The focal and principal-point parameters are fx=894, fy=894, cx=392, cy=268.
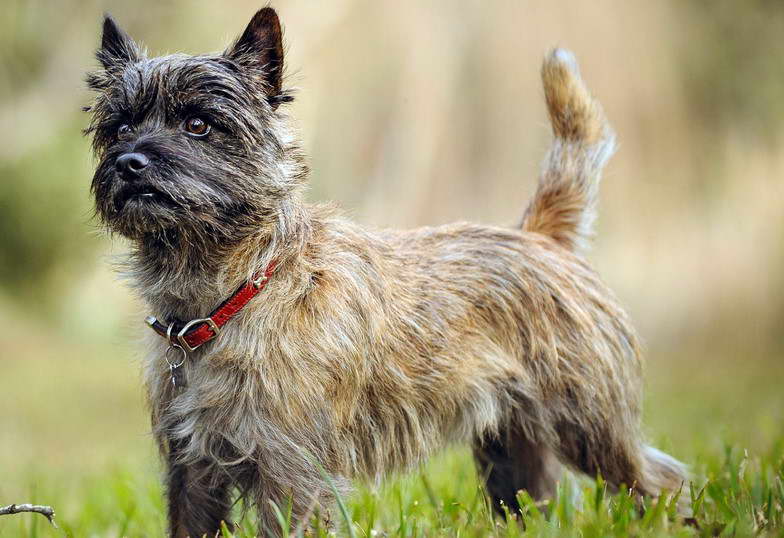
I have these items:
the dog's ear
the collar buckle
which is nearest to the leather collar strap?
the collar buckle

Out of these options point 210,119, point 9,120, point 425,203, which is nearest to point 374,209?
point 425,203

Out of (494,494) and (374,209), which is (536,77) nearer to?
(374,209)

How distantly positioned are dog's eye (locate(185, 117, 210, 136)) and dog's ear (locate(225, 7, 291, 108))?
0.97ft

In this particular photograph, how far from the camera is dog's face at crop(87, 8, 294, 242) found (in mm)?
2850

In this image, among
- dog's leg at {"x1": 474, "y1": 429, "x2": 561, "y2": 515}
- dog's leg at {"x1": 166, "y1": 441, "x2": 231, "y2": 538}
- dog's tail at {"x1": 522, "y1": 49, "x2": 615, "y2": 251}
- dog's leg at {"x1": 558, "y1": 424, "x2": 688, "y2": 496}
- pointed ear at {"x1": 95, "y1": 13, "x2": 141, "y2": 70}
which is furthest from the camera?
dog's tail at {"x1": 522, "y1": 49, "x2": 615, "y2": 251}

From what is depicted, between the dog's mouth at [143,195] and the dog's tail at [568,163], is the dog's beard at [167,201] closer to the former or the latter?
the dog's mouth at [143,195]

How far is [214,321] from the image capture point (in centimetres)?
295

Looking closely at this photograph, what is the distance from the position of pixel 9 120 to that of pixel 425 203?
5.32 meters

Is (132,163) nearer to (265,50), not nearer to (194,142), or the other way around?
(194,142)

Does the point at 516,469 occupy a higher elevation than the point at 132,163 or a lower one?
lower

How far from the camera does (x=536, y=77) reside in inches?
358

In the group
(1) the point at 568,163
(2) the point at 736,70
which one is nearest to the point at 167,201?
(1) the point at 568,163

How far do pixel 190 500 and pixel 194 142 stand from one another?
1.25 meters

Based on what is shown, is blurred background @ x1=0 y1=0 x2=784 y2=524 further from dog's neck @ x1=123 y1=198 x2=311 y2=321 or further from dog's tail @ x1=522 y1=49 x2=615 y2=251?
dog's neck @ x1=123 y1=198 x2=311 y2=321
